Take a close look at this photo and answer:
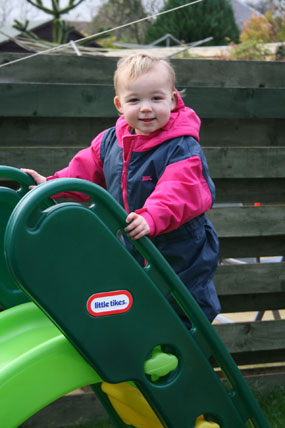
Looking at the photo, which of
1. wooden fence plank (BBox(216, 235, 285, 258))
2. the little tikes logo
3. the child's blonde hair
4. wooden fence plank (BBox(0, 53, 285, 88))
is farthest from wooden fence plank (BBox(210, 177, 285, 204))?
the little tikes logo

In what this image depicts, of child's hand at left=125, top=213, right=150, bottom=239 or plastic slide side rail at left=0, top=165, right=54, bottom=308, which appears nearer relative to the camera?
child's hand at left=125, top=213, right=150, bottom=239

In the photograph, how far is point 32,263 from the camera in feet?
5.03

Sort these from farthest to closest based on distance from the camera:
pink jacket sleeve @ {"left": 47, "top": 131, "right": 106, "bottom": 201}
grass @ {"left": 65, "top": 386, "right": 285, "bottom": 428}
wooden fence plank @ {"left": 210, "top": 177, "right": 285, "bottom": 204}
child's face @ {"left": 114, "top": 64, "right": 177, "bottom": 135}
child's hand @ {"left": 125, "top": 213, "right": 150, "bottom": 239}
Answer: wooden fence plank @ {"left": 210, "top": 177, "right": 285, "bottom": 204} → grass @ {"left": 65, "top": 386, "right": 285, "bottom": 428} → pink jacket sleeve @ {"left": 47, "top": 131, "right": 106, "bottom": 201} → child's face @ {"left": 114, "top": 64, "right": 177, "bottom": 135} → child's hand @ {"left": 125, "top": 213, "right": 150, "bottom": 239}

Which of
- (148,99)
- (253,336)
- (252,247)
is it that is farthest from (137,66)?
(253,336)

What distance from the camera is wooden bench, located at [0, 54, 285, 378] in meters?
3.08

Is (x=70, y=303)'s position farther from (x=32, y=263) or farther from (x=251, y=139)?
(x=251, y=139)

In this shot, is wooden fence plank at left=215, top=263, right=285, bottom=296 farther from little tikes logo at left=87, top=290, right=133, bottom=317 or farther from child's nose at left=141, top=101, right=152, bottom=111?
little tikes logo at left=87, top=290, right=133, bottom=317

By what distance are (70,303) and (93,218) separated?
241 millimetres

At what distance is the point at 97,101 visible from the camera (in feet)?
10.3

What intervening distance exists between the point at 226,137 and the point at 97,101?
81cm

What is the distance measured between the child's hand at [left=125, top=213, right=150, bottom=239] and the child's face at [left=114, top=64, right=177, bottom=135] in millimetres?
454

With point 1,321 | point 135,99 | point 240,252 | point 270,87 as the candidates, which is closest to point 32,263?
point 1,321

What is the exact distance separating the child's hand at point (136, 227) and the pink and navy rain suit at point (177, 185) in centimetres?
15

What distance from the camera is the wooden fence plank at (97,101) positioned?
3021mm
